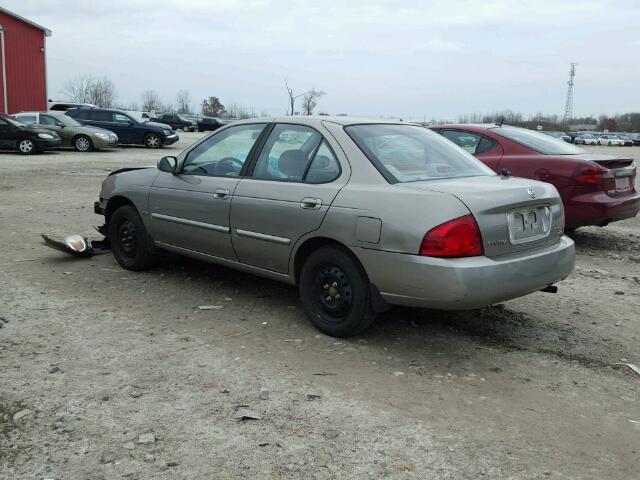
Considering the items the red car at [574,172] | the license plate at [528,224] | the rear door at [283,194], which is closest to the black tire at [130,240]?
the rear door at [283,194]

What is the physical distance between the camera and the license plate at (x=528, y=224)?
157 inches

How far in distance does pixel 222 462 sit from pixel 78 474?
0.62 metres

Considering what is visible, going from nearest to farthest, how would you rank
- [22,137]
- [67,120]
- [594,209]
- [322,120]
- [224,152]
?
1. [322,120]
2. [224,152]
3. [594,209]
4. [22,137]
5. [67,120]

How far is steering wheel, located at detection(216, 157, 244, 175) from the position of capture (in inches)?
201

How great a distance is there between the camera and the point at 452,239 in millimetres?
3723

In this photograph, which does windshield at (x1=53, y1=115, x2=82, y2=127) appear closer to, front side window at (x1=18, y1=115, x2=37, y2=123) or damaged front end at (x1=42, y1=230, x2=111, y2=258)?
front side window at (x1=18, y1=115, x2=37, y2=123)

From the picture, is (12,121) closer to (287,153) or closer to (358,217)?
(287,153)

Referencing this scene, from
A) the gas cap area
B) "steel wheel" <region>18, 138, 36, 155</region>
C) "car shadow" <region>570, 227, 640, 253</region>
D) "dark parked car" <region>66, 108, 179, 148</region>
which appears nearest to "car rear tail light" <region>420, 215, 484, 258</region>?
the gas cap area

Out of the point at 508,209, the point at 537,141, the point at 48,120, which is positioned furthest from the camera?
the point at 48,120

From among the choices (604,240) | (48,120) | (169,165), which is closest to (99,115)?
(48,120)

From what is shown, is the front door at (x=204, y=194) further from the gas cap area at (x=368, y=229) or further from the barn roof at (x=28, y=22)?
the barn roof at (x=28, y=22)

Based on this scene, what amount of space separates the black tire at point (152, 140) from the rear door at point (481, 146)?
65.7ft

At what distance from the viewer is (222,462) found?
284cm

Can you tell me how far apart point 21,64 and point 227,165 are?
3169 cm
